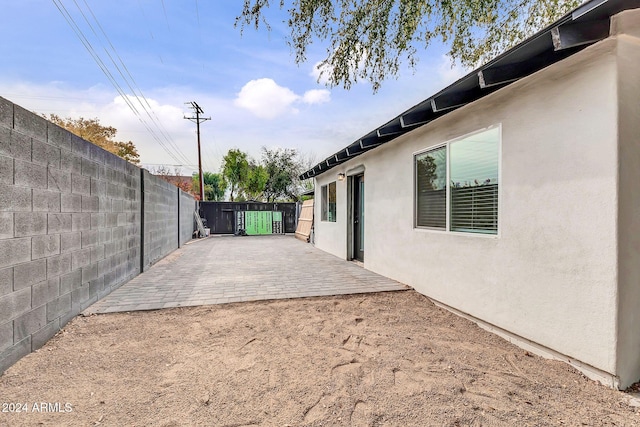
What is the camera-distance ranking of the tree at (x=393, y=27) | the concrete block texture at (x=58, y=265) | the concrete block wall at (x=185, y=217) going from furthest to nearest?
the concrete block wall at (x=185, y=217)
the tree at (x=393, y=27)
the concrete block texture at (x=58, y=265)

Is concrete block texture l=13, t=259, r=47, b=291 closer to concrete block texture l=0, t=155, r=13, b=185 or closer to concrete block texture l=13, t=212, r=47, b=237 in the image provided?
concrete block texture l=13, t=212, r=47, b=237

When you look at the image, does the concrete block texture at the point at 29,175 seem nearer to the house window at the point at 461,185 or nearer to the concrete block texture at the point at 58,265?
the concrete block texture at the point at 58,265

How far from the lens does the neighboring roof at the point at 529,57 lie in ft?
6.07

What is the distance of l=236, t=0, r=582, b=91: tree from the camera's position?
3254 mm

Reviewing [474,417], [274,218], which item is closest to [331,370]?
[474,417]

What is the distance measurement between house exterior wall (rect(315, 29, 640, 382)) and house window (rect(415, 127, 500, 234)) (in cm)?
13

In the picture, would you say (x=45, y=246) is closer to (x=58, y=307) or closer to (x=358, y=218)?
(x=58, y=307)

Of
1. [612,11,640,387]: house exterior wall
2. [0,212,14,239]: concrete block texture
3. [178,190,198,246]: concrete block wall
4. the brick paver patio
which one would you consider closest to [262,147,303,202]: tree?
[178,190,198,246]: concrete block wall

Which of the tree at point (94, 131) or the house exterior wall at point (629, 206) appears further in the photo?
the tree at point (94, 131)

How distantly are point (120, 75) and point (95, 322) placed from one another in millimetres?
13005

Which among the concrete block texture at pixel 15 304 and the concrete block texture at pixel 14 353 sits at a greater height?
the concrete block texture at pixel 15 304

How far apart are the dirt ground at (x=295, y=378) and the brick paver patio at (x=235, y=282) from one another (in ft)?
2.45

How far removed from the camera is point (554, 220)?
95.6 inches

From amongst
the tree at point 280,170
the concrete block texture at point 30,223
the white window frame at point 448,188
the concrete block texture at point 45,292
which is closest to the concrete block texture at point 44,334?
the concrete block texture at point 45,292
